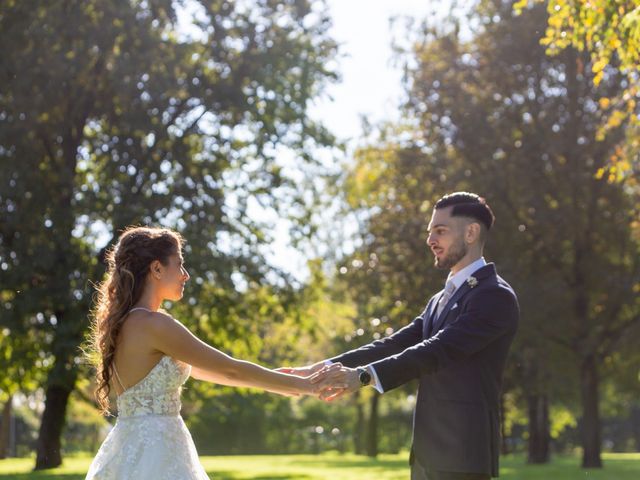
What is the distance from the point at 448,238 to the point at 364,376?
1.02 meters

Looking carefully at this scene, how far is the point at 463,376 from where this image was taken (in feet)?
21.2

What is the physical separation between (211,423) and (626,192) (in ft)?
119

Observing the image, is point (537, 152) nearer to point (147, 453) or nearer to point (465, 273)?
point (465, 273)

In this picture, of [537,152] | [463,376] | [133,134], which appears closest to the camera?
[463,376]

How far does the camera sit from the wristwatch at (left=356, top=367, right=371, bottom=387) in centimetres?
674

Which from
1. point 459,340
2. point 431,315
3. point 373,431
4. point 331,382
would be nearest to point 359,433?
point 373,431

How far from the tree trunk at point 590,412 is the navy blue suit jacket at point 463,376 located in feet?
78.5

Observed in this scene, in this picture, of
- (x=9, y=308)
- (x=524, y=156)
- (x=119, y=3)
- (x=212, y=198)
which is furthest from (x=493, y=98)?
(x=9, y=308)

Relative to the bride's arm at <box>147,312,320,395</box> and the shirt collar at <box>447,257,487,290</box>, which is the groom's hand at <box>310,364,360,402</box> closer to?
the bride's arm at <box>147,312,320,395</box>

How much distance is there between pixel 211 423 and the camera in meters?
60.8

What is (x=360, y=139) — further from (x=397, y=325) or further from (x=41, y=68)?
(x=41, y=68)

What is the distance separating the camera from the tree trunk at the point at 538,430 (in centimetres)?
3784

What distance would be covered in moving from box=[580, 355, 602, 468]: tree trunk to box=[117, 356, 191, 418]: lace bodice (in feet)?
81.9

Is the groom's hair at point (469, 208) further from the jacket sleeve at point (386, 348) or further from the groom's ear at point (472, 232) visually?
the jacket sleeve at point (386, 348)
